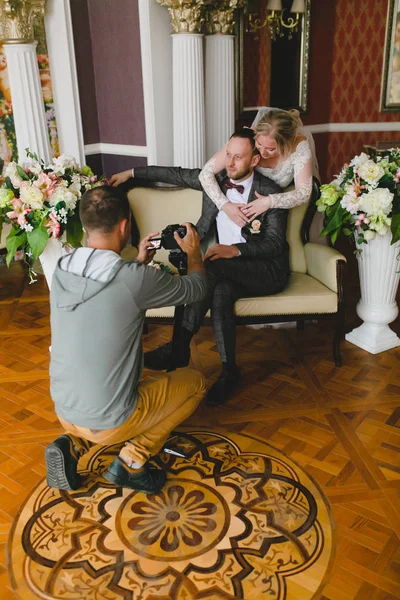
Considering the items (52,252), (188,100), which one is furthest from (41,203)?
(188,100)

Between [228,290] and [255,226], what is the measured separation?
1.57ft

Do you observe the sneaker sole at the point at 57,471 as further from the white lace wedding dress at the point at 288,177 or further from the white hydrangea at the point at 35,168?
the white lace wedding dress at the point at 288,177

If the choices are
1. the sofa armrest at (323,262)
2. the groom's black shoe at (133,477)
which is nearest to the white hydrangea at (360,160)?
the sofa armrest at (323,262)

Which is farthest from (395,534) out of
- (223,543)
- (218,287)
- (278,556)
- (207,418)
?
(218,287)

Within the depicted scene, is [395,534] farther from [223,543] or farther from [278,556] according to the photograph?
[223,543]

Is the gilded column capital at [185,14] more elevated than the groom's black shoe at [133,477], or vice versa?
the gilded column capital at [185,14]

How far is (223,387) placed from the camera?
3135 mm

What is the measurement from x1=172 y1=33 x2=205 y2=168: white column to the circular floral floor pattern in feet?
8.24

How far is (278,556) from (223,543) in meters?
0.21

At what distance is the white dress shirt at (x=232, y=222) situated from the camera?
348 centimetres

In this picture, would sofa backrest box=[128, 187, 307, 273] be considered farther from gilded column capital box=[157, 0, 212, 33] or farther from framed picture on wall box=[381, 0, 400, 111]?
framed picture on wall box=[381, 0, 400, 111]

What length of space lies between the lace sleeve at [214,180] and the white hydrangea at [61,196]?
2.89 ft

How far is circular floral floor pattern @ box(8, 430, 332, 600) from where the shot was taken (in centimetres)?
201

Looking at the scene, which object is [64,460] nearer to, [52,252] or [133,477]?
[133,477]
